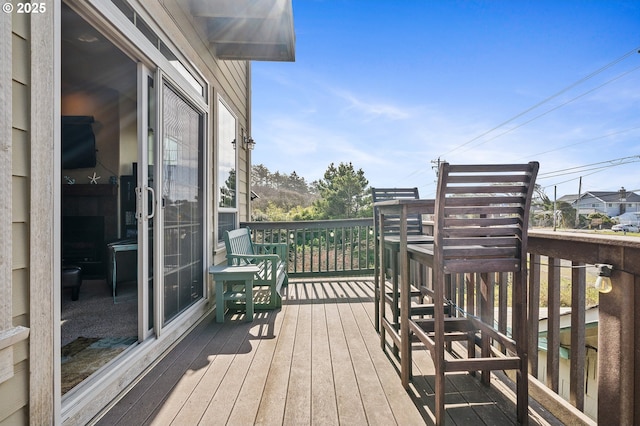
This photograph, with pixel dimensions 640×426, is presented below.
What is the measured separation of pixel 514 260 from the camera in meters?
1.48

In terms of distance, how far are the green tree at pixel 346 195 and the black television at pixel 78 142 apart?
1217 cm

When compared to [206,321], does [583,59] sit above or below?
above

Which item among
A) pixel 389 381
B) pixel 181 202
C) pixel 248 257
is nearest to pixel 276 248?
pixel 248 257

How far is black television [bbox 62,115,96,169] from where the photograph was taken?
166 inches

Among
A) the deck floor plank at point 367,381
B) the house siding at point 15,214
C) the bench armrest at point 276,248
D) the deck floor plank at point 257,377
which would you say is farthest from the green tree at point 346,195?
the house siding at point 15,214

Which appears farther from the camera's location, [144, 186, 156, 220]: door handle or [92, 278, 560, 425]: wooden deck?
[144, 186, 156, 220]: door handle

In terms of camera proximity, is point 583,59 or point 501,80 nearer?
point 501,80

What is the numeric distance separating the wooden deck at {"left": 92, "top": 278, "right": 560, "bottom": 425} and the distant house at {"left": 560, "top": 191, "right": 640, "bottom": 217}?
1143 inches

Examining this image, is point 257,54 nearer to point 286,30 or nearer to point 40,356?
point 286,30

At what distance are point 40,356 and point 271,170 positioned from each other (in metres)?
22.1

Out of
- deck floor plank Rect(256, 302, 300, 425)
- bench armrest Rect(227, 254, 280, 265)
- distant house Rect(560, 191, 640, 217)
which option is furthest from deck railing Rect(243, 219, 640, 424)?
distant house Rect(560, 191, 640, 217)

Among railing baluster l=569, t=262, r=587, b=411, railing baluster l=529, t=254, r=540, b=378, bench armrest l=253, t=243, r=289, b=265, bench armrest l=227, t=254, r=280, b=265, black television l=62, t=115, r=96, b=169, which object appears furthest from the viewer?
black television l=62, t=115, r=96, b=169

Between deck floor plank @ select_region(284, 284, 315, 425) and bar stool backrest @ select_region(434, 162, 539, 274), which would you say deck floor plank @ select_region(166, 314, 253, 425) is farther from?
A: bar stool backrest @ select_region(434, 162, 539, 274)

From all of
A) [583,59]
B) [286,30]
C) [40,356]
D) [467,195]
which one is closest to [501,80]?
[583,59]
